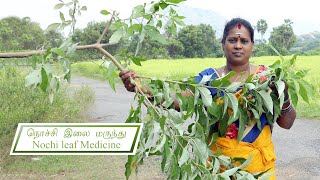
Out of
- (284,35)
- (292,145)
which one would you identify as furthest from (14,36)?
(284,35)

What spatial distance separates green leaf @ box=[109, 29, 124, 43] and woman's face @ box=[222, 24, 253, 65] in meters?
0.63

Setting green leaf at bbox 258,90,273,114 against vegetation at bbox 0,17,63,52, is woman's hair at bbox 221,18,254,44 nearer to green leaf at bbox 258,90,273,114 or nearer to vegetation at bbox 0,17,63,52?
green leaf at bbox 258,90,273,114

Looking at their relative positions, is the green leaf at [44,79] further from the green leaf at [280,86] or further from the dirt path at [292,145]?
the dirt path at [292,145]

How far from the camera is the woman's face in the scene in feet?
6.57

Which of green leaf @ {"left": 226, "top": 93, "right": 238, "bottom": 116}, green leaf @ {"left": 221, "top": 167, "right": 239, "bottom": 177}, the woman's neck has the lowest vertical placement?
green leaf @ {"left": 221, "top": 167, "right": 239, "bottom": 177}

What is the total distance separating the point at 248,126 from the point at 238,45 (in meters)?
0.38

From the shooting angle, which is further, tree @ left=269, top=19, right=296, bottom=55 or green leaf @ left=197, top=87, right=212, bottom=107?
tree @ left=269, top=19, right=296, bottom=55

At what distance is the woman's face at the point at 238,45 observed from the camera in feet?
6.57

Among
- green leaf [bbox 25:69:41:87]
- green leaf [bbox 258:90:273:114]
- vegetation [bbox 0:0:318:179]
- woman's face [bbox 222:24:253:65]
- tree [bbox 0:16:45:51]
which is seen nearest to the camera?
green leaf [bbox 25:69:41:87]

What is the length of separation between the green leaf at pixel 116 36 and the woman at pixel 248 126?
51 centimetres

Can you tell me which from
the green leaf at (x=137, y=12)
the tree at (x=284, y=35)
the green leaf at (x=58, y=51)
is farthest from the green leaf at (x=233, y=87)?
the tree at (x=284, y=35)

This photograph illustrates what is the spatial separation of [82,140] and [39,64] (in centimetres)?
44

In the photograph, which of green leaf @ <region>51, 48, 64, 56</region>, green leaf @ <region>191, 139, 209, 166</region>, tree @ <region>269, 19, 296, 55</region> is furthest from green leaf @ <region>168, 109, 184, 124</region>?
tree @ <region>269, 19, 296, 55</region>

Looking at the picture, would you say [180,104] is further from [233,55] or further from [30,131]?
[30,131]
